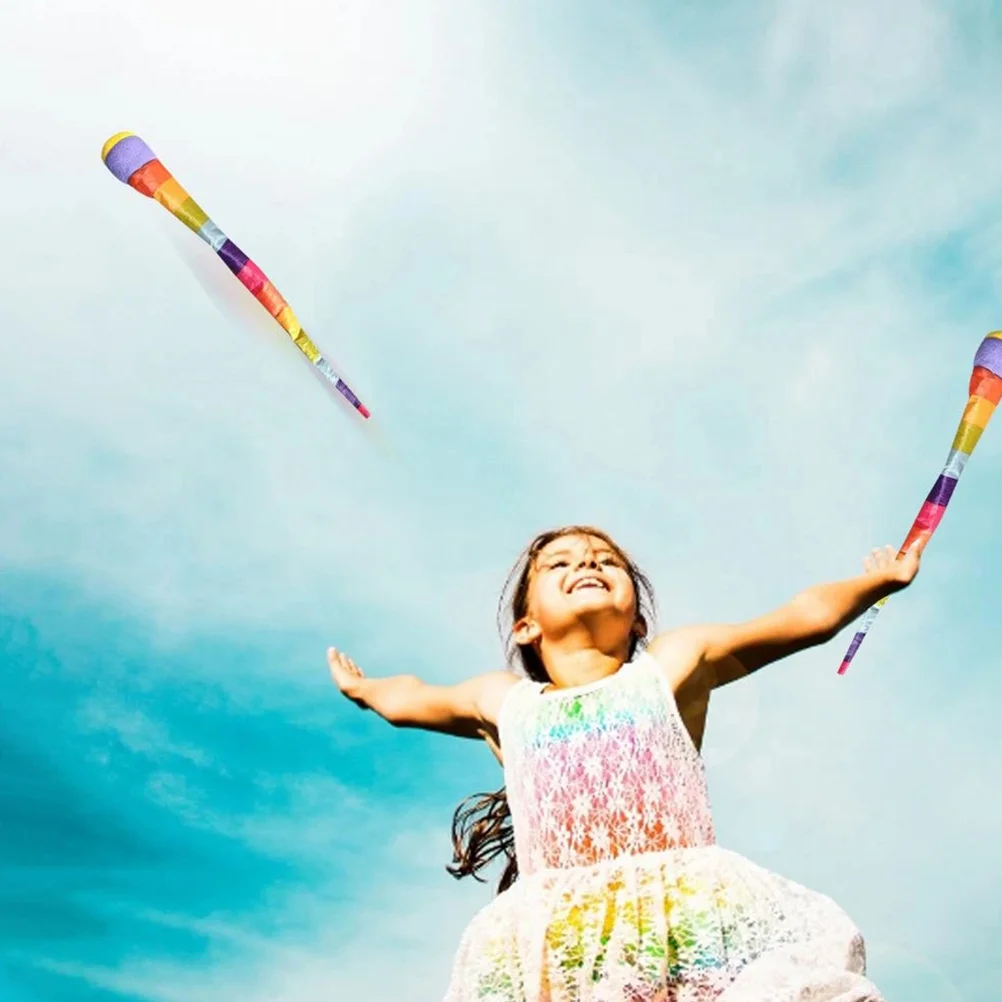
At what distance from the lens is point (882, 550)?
4.60 m

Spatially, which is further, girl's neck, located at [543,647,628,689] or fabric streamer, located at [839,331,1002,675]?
fabric streamer, located at [839,331,1002,675]

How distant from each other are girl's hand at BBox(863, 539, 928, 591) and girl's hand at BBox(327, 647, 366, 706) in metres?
2.38

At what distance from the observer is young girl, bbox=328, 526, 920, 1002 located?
11.1 ft

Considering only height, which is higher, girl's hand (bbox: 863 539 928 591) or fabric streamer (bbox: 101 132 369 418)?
fabric streamer (bbox: 101 132 369 418)

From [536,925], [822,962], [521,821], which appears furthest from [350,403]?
[822,962]

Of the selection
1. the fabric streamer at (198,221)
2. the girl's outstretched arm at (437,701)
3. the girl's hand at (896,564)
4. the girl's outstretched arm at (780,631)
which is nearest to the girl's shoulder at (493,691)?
the girl's outstretched arm at (437,701)

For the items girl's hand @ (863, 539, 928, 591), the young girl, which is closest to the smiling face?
the young girl

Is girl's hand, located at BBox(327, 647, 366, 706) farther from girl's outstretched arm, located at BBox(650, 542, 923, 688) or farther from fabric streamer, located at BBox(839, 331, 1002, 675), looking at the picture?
fabric streamer, located at BBox(839, 331, 1002, 675)

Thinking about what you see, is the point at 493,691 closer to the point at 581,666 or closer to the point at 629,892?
the point at 581,666

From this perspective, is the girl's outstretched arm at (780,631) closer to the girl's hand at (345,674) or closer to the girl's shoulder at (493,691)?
the girl's shoulder at (493,691)

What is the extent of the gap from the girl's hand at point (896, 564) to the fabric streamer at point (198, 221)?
4594 millimetres

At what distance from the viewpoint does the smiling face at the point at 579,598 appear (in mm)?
4598

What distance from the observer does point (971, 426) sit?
17.9 ft

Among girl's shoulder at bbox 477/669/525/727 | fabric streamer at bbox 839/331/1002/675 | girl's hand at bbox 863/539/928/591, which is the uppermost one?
fabric streamer at bbox 839/331/1002/675
